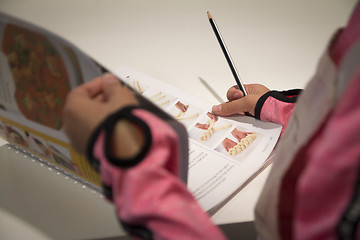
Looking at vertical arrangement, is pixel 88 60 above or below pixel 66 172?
above

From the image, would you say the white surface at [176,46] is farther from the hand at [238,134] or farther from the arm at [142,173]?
the arm at [142,173]

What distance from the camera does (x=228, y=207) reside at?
1.51 feet

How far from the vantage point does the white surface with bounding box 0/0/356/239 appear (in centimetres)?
47

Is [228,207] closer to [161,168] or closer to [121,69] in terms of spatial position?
[161,168]

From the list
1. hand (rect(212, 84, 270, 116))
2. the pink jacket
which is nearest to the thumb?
hand (rect(212, 84, 270, 116))

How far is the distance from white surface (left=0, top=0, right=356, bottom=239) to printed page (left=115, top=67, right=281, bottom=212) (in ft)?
0.09

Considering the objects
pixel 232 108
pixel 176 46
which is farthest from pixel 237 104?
pixel 176 46

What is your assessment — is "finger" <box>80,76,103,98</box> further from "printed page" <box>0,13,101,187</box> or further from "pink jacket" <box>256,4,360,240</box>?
"pink jacket" <box>256,4,360,240</box>

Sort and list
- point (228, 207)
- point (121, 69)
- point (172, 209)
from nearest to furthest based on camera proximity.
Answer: point (172, 209)
point (228, 207)
point (121, 69)

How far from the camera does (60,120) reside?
0.33m

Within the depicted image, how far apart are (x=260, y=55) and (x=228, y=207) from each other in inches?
17.2

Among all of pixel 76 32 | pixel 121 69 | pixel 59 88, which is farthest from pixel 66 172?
pixel 76 32

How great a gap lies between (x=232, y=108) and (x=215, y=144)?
0.29 feet

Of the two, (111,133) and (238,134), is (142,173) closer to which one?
(111,133)
